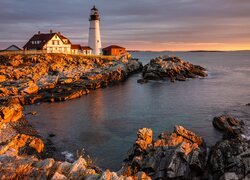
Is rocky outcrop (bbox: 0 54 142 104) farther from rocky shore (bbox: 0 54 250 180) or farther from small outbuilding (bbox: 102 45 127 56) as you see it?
small outbuilding (bbox: 102 45 127 56)

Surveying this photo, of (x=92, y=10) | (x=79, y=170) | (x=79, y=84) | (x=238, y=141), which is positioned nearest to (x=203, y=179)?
(x=238, y=141)

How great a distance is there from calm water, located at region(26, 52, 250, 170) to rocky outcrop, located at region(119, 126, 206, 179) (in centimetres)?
339

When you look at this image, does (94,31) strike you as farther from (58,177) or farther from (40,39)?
(58,177)

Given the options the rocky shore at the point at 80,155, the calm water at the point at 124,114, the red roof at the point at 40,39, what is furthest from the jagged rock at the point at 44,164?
the red roof at the point at 40,39

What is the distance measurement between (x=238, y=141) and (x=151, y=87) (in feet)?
155

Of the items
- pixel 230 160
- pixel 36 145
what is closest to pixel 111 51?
pixel 36 145

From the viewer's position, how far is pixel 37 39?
94.1 meters

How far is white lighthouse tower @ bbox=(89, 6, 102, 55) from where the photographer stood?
335ft

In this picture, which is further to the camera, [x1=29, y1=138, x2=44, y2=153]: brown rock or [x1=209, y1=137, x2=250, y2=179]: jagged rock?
[x1=29, y1=138, x2=44, y2=153]: brown rock

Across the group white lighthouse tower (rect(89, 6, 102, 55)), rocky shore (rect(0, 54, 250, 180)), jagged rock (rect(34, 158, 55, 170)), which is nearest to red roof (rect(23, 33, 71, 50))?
rocky shore (rect(0, 54, 250, 180))

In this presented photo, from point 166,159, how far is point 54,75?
1998 inches

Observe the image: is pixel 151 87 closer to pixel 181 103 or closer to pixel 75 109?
pixel 181 103

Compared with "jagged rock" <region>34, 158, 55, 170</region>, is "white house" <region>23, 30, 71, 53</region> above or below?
above

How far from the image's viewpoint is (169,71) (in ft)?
281
